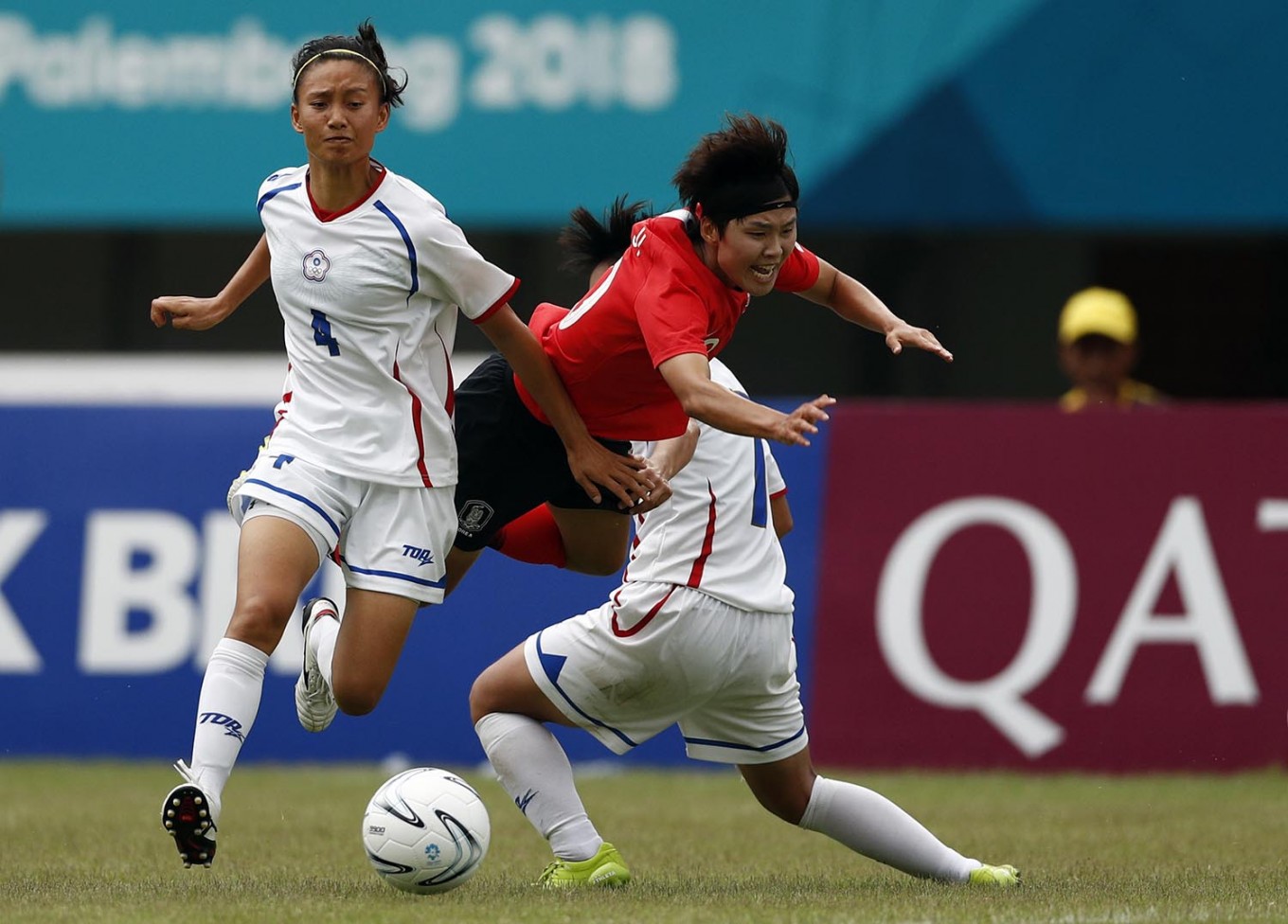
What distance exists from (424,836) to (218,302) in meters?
1.89

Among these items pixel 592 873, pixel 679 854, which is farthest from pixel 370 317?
pixel 679 854

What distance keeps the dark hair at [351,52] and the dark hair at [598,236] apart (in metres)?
0.87

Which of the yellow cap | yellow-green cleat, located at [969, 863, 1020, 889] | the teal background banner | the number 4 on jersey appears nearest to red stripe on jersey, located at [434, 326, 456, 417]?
the number 4 on jersey

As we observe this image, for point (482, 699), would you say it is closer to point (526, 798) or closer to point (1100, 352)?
point (526, 798)

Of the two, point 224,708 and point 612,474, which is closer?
point 224,708

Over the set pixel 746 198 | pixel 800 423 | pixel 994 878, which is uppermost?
pixel 746 198

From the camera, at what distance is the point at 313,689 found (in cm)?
628

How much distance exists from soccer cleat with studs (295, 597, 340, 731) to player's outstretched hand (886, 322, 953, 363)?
1904 mm

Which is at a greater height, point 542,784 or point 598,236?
point 598,236

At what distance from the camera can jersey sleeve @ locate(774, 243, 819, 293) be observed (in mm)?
6172

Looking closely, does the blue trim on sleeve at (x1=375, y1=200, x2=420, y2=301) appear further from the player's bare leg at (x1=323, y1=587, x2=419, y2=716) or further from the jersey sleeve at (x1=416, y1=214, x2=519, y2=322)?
the player's bare leg at (x1=323, y1=587, x2=419, y2=716)

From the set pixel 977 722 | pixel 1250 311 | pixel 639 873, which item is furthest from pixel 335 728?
pixel 1250 311

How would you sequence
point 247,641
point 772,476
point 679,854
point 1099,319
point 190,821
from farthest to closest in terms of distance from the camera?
point 1099,319
point 679,854
point 772,476
point 247,641
point 190,821

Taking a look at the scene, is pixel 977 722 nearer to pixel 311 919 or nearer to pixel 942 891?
pixel 942 891
